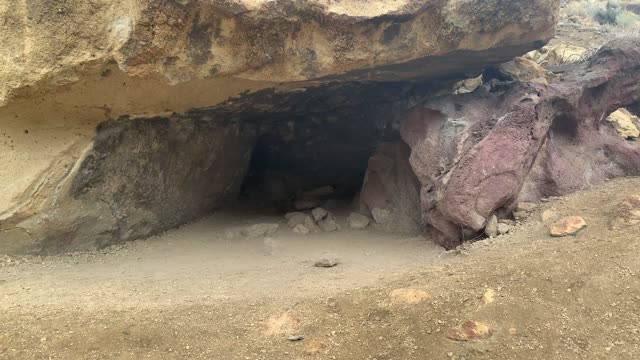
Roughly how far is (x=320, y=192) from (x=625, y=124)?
325 centimetres

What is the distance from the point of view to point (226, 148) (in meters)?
4.91

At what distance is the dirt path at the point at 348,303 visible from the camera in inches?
85.6

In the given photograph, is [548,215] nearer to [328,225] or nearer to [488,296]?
[488,296]

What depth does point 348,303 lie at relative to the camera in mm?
2621

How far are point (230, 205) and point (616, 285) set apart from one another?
378 centimetres

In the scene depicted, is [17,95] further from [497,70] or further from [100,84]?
[497,70]

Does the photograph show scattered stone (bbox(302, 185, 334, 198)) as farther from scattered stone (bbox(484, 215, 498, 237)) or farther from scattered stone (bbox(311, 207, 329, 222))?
scattered stone (bbox(484, 215, 498, 237))

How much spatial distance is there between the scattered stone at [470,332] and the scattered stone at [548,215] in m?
1.44

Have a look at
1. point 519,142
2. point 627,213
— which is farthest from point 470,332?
point 519,142

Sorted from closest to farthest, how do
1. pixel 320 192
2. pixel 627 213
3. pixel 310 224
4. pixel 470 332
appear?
pixel 470 332
pixel 627 213
pixel 310 224
pixel 320 192

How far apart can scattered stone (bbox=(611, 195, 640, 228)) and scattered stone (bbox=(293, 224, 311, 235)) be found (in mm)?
2353

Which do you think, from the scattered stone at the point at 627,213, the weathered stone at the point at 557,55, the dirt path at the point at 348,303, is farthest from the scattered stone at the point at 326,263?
the weathered stone at the point at 557,55

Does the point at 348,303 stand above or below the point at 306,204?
above

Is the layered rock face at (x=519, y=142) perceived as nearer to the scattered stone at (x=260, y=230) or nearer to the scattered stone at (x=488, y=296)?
the scattered stone at (x=488, y=296)
